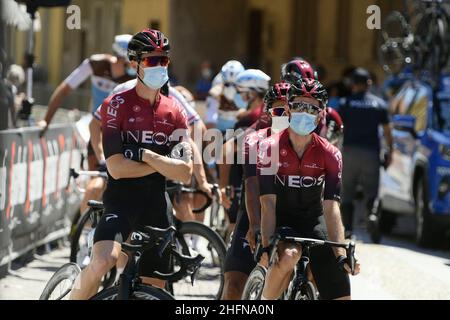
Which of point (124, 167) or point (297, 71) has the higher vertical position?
point (297, 71)

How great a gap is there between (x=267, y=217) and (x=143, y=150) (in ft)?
2.63

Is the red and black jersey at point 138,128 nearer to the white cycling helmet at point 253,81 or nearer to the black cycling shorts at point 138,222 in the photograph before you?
the black cycling shorts at point 138,222

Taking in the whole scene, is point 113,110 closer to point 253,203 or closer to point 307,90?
point 253,203

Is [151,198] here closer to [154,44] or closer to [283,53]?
[154,44]

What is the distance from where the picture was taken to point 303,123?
25.4 ft

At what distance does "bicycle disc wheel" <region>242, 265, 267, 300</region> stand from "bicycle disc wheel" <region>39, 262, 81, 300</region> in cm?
100

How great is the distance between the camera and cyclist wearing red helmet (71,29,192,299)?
7852mm

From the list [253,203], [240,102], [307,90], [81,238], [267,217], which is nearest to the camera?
[267,217]

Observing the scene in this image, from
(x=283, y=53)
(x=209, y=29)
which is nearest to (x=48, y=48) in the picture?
(x=209, y=29)

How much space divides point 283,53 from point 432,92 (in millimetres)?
21844

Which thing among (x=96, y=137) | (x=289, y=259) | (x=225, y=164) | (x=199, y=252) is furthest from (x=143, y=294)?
(x=96, y=137)

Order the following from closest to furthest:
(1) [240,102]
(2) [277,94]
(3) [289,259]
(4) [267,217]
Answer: (3) [289,259] → (4) [267,217] → (2) [277,94] → (1) [240,102]

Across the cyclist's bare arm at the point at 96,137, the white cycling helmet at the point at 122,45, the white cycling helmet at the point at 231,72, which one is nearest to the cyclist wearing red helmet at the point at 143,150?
the cyclist's bare arm at the point at 96,137

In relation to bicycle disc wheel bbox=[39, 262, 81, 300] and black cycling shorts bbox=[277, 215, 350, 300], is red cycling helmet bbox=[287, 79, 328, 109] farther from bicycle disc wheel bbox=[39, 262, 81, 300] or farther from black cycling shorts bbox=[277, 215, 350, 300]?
bicycle disc wheel bbox=[39, 262, 81, 300]
